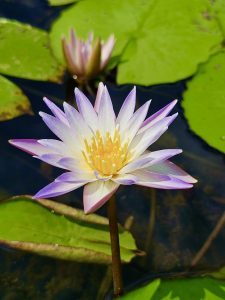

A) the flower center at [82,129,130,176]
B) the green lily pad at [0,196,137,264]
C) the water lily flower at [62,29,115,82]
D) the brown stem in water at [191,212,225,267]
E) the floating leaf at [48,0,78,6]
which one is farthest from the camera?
the floating leaf at [48,0,78,6]

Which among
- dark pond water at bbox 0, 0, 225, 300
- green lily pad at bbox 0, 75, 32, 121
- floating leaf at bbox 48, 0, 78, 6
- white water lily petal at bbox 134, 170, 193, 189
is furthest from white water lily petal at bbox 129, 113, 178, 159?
floating leaf at bbox 48, 0, 78, 6

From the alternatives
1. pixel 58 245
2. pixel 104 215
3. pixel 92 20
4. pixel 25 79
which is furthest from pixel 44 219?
pixel 92 20

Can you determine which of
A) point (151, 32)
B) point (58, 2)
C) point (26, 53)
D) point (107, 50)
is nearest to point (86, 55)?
point (107, 50)

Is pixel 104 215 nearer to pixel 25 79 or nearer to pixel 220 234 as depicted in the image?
pixel 220 234

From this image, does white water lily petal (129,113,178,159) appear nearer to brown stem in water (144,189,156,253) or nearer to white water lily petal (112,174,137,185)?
white water lily petal (112,174,137,185)

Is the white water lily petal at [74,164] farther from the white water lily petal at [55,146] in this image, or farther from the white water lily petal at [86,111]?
the white water lily petal at [86,111]

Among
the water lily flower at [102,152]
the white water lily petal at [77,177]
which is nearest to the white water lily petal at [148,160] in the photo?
the water lily flower at [102,152]
